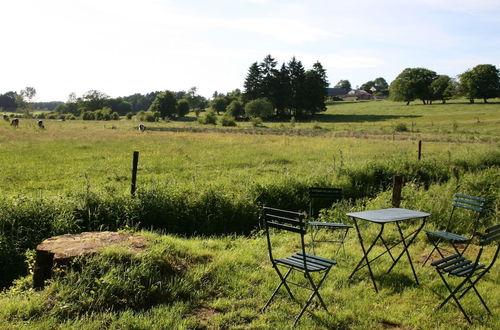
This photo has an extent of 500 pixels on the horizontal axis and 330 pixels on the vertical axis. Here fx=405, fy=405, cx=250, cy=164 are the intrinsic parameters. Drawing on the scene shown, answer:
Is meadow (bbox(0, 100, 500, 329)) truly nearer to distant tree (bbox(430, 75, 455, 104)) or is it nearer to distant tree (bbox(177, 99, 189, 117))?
distant tree (bbox(177, 99, 189, 117))

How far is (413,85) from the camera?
95.6 metres

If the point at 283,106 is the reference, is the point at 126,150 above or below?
below

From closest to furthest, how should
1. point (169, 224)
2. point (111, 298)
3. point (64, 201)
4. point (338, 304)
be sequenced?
point (111, 298)
point (338, 304)
point (64, 201)
point (169, 224)

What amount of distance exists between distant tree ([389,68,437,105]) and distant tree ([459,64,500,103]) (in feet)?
31.7

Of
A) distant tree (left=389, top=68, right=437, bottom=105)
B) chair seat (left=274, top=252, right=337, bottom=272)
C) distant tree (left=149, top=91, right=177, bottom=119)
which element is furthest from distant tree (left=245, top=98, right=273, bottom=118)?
chair seat (left=274, top=252, right=337, bottom=272)

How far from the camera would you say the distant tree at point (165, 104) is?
314ft

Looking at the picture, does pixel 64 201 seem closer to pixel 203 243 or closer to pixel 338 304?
pixel 203 243

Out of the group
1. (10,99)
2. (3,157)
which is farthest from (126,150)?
(10,99)

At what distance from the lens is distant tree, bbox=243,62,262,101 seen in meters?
91.3

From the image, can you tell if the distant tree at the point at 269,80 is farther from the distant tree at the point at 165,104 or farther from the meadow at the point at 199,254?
the meadow at the point at 199,254

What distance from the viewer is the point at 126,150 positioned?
78.1 feet

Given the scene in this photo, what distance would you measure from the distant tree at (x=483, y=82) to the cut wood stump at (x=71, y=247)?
314 ft

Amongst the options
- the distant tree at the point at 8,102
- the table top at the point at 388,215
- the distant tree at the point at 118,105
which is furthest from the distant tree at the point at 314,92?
the distant tree at the point at 8,102

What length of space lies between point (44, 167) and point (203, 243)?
1173 centimetres
